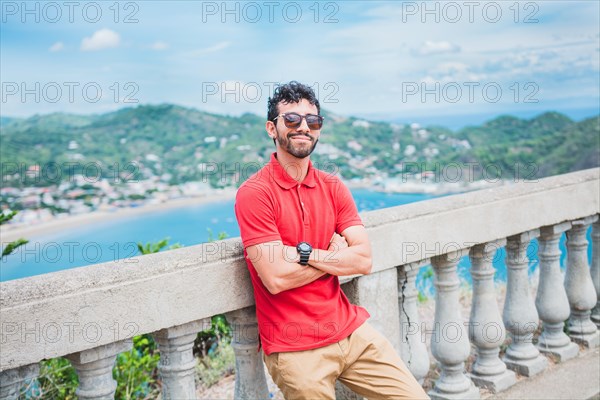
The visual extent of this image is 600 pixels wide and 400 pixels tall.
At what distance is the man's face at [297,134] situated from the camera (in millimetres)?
2770

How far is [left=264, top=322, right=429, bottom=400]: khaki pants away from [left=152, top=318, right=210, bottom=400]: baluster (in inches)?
13.5

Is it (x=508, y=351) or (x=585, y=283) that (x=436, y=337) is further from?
(x=585, y=283)

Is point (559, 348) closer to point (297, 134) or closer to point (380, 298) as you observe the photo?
point (380, 298)

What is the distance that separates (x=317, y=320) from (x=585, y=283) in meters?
2.55

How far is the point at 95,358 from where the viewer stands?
233cm

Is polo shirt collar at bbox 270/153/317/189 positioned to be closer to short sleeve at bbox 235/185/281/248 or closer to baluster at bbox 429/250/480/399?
short sleeve at bbox 235/185/281/248

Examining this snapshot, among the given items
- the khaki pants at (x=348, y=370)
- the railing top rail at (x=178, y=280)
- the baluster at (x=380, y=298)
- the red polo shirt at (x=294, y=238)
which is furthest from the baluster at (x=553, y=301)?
the red polo shirt at (x=294, y=238)

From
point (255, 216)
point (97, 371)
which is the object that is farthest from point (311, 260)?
point (97, 371)

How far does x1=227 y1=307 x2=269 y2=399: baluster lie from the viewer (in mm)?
2792

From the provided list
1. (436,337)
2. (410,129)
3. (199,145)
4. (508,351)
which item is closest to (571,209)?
(508,351)

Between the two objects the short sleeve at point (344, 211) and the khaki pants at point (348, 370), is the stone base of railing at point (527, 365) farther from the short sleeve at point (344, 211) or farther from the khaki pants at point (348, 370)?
the short sleeve at point (344, 211)

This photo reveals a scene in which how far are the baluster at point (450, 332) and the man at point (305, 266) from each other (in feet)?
2.56

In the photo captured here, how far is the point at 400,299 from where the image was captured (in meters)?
3.43

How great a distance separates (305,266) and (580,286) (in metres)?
2.64
